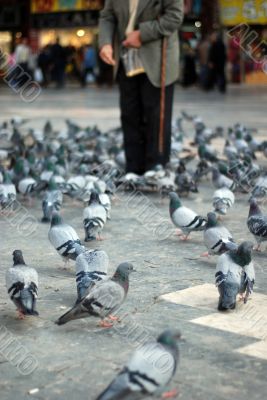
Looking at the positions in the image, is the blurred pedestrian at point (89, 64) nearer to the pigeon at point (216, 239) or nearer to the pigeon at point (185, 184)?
the pigeon at point (185, 184)

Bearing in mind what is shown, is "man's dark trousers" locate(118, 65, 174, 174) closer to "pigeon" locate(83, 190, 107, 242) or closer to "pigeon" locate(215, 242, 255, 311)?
"pigeon" locate(83, 190, 107, 242)

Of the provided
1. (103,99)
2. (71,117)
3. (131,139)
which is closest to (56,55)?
(103,99)

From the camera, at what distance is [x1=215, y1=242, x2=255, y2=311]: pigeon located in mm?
4508

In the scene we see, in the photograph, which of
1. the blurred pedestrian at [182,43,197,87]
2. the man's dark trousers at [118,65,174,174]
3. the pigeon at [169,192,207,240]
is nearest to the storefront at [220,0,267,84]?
the blurred pedestrian at [182,43,197,87]

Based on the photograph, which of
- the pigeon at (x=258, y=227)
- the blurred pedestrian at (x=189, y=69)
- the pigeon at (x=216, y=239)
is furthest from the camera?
the blurred pedestrian at (x=189, y=69)

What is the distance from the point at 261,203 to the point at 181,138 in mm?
4423

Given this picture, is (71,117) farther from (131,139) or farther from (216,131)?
(131,139)

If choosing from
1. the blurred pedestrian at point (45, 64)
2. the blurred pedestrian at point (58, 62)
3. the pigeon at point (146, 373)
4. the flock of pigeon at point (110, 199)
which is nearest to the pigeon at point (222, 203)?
the flock of pigeon at point (110, 199)

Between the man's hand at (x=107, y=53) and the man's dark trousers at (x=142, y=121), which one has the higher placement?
the man's hand at (x=107, y=53)

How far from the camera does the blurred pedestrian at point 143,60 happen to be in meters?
8.48

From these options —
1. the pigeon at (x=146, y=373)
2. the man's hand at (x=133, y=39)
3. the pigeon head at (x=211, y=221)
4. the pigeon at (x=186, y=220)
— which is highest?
the man's hand at (x=133, y=39)

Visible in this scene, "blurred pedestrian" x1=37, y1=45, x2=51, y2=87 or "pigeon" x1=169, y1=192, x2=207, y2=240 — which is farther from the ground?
"pigeon" x1=169, y1=192, x2=207, y2=240

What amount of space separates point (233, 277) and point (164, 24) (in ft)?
14.5

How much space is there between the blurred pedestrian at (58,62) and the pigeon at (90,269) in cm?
3024
